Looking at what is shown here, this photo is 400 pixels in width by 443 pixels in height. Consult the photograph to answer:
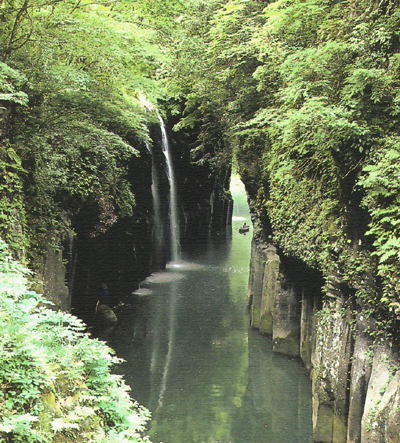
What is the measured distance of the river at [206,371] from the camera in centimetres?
968

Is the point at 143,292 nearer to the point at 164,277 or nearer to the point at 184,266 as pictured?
the point at 164,277

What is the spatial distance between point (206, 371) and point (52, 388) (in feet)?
29.6

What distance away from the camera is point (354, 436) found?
7441mm

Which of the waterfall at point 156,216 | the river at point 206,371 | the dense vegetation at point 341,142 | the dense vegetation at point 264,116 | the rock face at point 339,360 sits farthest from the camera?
the waterfall at point 156,216

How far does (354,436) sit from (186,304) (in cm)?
1146

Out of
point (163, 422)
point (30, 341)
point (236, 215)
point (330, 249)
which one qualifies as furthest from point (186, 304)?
point (236, 215)

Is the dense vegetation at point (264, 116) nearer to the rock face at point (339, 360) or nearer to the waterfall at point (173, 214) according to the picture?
the rock face at point (339, 360)

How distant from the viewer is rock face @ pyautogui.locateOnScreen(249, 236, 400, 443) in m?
6.39

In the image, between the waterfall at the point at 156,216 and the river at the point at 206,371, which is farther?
the waterfall at the point at 156,216

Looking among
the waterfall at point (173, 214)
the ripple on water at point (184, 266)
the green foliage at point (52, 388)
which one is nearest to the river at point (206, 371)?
the ripple on water at point (184, 266)

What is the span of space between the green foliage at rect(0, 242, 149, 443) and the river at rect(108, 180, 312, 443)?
550 cm

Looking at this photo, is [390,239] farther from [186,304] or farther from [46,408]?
[186,304]

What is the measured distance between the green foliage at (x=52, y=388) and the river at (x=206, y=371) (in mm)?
5498

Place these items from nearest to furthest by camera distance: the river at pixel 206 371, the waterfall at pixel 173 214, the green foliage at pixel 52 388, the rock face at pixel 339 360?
1. the green foliage at pixel 52 388
2. the rock face at pixel 339 360
3. the river at pixel 206 371
4. the waterfall at pixel 173 214
